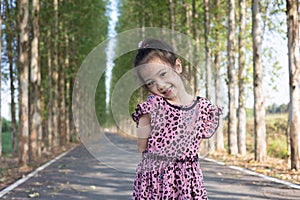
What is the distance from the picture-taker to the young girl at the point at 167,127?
3074 mm

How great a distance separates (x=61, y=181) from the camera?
10.7m

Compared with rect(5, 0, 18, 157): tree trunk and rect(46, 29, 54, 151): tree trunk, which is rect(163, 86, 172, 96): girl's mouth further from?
rect(46, 29, 54, 151): tree trunk

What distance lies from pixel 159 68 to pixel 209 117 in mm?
548

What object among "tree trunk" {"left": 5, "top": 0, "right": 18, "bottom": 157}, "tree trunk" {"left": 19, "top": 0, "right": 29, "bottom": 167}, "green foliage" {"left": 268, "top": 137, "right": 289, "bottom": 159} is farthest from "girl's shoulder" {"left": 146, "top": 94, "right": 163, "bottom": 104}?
"tree trunk" {"left": 5, "top": 0, "right": 18, "bottom": 157}

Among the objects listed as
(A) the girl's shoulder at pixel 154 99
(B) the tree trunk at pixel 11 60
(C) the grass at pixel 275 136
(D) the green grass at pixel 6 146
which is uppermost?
(B) the tree trunk at pixel 11 60

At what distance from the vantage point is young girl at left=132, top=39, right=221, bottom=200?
10.1 ft

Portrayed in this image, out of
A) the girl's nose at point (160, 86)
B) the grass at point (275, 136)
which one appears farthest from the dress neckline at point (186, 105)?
the grass at point (275, 136)

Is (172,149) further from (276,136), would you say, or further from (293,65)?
(276,136)

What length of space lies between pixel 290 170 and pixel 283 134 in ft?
56.5

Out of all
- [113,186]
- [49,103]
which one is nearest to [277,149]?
[49,103]

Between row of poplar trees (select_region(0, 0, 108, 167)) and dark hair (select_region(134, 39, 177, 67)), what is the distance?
1184 centimetres

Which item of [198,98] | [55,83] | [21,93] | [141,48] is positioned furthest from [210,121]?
[55,83]

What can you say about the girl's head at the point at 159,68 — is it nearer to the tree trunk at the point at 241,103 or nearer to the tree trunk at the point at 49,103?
the tree trunk at the point at 241,103

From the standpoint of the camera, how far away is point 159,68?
302 centimetres
